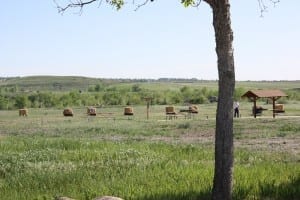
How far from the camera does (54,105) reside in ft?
Answer: 302

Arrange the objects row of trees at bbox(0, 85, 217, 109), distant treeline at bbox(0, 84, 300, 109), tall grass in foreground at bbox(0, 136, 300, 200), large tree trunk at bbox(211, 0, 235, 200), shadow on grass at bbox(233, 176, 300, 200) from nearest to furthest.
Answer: large tree trunk at bbox(211, 0, 235, 200) → shadow on grass at bbox(233, 176, 300, 200) → tall grass in foreground at bbox(0, 136, 300, 200) → row of trees at bbox(0, 85, 217, 109) → distant treeline at bbox(0, 84, 300, 109)

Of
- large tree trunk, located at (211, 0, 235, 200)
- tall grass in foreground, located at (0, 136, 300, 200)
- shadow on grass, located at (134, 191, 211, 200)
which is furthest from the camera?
tall grass in foreground, located at (0, 136, 300, 200)

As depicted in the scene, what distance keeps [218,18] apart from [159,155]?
921cm

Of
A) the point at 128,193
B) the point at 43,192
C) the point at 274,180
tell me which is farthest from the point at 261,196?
the point at 43,192

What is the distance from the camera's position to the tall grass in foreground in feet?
38.3

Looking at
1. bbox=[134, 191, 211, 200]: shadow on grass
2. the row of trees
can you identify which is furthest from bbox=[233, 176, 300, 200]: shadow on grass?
the row of trees

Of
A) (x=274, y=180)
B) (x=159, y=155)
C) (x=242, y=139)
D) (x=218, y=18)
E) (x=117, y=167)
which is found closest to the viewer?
(x=218, y=18)

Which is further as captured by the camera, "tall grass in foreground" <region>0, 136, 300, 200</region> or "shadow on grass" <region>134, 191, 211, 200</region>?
"tall grass in foreground" <region>0, 136, 300, 200</region>

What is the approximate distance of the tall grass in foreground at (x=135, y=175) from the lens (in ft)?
38.3

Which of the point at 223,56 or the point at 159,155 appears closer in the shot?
the point at 223,56

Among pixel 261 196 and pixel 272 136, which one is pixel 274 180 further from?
pixel 272 136

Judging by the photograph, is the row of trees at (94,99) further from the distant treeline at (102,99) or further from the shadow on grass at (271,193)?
the shadow on grass at (271,193)

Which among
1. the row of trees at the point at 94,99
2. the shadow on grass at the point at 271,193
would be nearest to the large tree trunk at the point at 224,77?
the shadow on grass at the point at 271,193

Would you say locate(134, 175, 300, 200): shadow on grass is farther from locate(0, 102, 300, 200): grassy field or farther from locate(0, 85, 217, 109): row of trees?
locate(0, 85, 217, 109): row of trees
